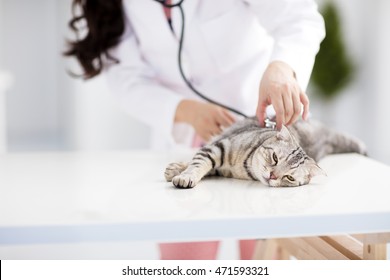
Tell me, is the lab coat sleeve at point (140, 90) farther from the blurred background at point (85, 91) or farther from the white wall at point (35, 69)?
the white wall at point (35, 69)

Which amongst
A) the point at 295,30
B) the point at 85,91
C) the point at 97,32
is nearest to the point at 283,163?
the point at 295,30

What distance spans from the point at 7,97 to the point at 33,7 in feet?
2.40

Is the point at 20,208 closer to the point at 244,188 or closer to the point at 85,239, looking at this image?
the point at 85,239

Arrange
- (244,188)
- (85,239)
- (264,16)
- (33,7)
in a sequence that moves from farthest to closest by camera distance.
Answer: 1. (33,7)
2. (264,16)
3. (244,188)
4. (85,239)

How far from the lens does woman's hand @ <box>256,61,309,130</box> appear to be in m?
0.83

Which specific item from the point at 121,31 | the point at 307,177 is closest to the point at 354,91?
the point at 121,31

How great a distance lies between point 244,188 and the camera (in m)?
0.81

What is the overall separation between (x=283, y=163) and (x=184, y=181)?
0.15 metres

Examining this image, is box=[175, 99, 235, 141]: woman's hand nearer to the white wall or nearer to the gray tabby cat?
the gray tabby cat

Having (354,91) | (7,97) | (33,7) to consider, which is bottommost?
(7,97)

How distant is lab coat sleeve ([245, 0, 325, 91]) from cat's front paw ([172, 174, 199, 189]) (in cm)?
27

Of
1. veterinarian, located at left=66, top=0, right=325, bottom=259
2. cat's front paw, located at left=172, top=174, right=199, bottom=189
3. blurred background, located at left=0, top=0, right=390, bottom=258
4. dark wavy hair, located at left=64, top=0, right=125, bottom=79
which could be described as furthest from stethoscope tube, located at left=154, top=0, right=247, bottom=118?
blurred background, located at left=0, top=0, right=390, bottom=258

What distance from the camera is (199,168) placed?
33.0 inches

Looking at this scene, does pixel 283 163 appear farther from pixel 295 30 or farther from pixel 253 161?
pixel 295 30
